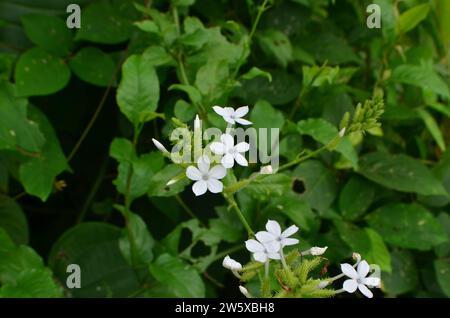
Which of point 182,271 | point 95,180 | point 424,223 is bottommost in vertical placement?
point 182,271

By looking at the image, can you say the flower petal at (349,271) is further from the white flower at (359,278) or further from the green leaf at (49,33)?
the green leaf at (49,33)

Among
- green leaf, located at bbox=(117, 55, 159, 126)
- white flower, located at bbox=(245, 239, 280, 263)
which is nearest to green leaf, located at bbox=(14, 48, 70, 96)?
green leaf, located at bbox=(117, 55, 159, 126)

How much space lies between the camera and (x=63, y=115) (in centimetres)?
178

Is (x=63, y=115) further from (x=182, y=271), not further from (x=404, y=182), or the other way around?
(x=404, y=182)

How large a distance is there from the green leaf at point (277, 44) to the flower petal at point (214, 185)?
0.75m

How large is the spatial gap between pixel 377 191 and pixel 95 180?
26.9 inches

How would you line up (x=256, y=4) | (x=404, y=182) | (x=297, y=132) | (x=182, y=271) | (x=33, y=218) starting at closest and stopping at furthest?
(x=182, y=271) → (x=297, y=132) → (x=404, y=182) → (x=256, y=4) → (x=33, y=218)

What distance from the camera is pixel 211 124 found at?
4.57 feet

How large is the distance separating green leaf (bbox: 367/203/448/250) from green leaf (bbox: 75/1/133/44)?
0.68 meters

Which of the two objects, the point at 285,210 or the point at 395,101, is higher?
the point at 395,101

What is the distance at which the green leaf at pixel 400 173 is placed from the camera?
1642 mm

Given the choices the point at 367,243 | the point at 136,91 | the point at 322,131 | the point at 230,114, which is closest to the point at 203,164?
the point at 230,114

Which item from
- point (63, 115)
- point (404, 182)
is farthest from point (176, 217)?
point (404, 182)

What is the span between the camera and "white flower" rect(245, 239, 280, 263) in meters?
0.92
